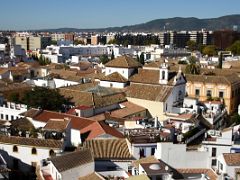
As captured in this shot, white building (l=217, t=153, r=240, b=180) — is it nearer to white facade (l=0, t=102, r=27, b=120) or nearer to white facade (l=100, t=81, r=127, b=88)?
white facade (l=0, t=102, r=27, b=120)

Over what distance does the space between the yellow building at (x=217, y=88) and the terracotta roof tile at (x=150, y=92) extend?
356 inches

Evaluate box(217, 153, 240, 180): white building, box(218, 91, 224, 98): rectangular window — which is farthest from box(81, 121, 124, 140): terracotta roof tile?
box(218, 91, 224, 98): rectangular window

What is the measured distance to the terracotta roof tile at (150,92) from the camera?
38.5 m

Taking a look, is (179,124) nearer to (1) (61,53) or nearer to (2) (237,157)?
(2) (237,157)

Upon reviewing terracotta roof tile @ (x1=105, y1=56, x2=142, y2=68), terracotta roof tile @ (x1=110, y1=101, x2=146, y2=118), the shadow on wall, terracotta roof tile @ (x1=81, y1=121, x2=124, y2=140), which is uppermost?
terracotta roof tile @ (x1=105, y1=56, x2=142, y2=68)

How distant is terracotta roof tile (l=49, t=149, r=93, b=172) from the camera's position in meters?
22.0

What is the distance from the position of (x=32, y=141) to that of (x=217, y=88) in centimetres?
2647

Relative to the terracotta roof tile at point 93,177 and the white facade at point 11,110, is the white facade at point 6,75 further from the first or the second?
the terracotta roof tile at point 93,177

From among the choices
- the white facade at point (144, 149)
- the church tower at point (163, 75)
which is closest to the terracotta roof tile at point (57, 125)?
the white facade at point (144, 149)

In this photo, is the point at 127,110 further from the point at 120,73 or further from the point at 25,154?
the point at 25,154

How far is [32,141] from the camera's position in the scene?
86.4 feet

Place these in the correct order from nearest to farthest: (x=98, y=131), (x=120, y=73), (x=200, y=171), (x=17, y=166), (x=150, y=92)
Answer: (x=200, y=171)
(x=17, y=166)
(x=98, y=131)
(x=150, y=92)
(x=120, y=73)

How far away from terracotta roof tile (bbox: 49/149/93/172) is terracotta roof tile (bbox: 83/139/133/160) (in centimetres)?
161

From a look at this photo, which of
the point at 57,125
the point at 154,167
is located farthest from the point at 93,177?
the point at 57,125
